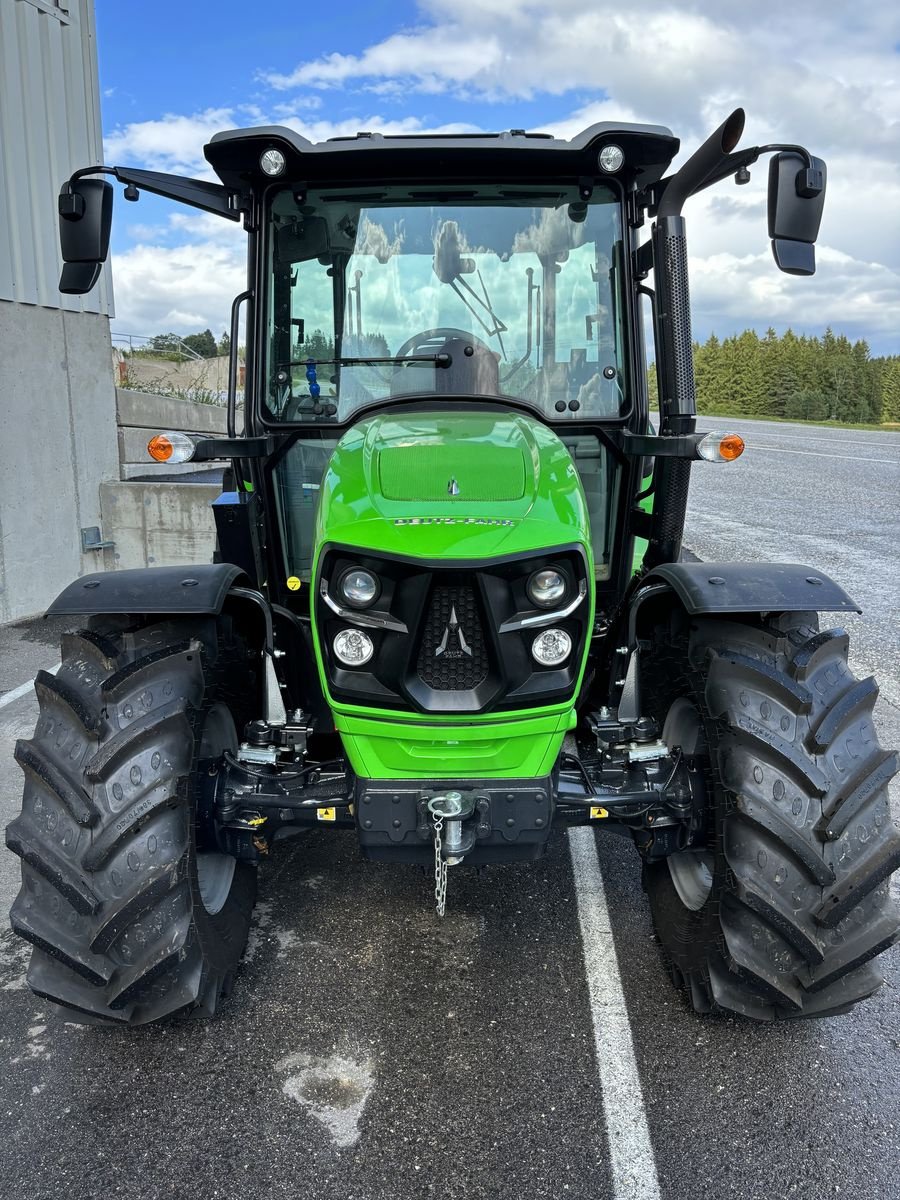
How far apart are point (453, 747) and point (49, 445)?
260 inches

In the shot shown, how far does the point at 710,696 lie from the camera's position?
2.63 meters

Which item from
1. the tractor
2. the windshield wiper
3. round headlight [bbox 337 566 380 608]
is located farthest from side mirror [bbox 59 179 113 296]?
round headlight [bbox 337 566 380 608]

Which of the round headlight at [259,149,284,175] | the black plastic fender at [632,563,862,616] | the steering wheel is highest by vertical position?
the round headlight at [259,149,284,175]

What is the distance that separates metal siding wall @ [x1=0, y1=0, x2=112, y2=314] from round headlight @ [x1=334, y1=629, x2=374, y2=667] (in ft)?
20.6

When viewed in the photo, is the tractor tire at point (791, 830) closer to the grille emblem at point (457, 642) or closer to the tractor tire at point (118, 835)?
the grille emblem at point (457, 642)

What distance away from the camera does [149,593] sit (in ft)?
8.80

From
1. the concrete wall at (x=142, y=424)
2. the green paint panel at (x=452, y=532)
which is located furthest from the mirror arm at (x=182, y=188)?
the concrete wall at (x=142, y=424)

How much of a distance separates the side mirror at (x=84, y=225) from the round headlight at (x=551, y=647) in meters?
1.88

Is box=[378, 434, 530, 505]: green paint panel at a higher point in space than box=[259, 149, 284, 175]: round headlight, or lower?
lower

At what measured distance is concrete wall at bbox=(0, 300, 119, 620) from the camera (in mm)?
7496

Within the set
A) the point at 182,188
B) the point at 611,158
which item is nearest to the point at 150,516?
the point at 182,188

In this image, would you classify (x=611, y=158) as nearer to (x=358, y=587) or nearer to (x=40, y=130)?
(x=358, y=587)

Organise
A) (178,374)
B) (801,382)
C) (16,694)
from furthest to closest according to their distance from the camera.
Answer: (801,382)
(178,374)
(16,694)

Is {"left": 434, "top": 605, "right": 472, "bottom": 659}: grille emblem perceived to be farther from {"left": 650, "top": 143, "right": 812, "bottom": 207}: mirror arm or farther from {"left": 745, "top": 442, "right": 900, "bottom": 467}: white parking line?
{"left": 745, "top": 442, "right": 900, "bottom": 467}: white parking line
